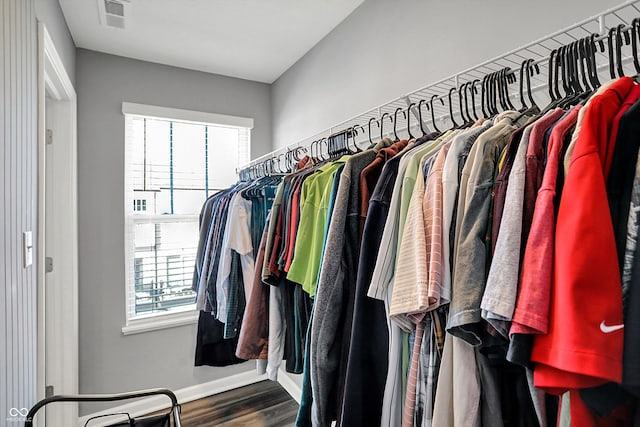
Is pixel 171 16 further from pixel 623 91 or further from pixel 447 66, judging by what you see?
pixel 623 91

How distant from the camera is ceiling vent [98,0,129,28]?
1943 millimetres

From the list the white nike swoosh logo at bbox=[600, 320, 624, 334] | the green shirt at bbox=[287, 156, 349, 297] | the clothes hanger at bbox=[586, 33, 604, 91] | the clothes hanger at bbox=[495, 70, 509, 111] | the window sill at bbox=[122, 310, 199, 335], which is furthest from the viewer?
the window sill at bbox=[122, 310, 199, 335]

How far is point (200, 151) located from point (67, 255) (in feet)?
4.03

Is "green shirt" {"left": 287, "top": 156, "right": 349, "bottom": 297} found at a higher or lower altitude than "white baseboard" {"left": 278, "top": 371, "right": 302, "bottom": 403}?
higher

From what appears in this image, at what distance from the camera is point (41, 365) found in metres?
1.39

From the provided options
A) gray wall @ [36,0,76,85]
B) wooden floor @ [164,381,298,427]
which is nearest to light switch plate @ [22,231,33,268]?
gray wall @ [36,0,76,85]

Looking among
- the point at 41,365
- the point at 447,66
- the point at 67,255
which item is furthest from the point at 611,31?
the point at 67,255

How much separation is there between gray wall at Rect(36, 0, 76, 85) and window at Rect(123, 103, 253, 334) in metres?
0.42

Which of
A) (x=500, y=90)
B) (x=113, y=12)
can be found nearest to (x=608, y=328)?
(x=500, y=90)

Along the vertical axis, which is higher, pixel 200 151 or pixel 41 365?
pixel 200 151

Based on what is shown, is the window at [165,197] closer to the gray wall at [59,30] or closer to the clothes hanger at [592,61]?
the gray wall at [59,30]

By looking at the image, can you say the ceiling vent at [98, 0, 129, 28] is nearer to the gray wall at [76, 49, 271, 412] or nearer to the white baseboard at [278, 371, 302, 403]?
the gray wall at [76, 49, 271, 412]

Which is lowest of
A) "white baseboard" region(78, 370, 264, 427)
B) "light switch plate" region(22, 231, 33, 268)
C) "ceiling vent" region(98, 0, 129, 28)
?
"white baseboard" region(78, 370, 264, 427)

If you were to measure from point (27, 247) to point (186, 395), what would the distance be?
1.94 metres
